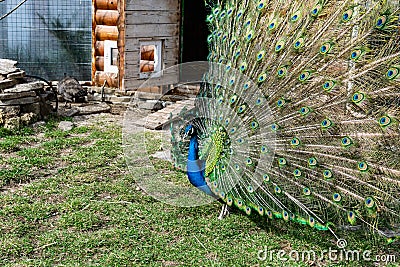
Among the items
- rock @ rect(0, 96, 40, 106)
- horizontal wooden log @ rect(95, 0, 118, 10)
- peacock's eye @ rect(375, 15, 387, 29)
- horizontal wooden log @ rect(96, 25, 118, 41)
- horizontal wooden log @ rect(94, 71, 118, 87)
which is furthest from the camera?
horizontal wooden log @ rect(94, 71, 118, 87)

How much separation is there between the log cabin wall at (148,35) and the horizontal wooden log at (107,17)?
1.69 ft

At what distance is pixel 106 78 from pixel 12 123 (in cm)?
250

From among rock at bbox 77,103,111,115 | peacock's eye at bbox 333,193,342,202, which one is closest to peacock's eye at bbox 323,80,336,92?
peacock's eye at bbox 333,193,342,202

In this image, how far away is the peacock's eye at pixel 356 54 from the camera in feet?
13.6

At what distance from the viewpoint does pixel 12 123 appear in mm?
7879

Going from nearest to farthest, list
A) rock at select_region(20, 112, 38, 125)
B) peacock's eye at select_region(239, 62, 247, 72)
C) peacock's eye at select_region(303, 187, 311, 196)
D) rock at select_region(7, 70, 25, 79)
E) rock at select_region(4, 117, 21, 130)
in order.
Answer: peacock's eye at select_region(303, 187, 311, 196) < peacock's eye at select_region(239, 62, 247, 72) < rock at select_region(4, 117, 21, 130) < rock at select_region(20, 112, 38, 125) < rock at select_region(7, 70, 25, 79)

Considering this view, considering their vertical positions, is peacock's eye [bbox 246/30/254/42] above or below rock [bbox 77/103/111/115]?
above

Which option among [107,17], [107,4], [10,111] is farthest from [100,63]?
[10,111]

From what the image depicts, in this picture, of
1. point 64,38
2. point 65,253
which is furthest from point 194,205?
point 64,38

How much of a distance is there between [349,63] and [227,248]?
1.83 meters

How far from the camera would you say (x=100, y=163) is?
676 cm

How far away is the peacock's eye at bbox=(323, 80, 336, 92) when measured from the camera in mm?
4258

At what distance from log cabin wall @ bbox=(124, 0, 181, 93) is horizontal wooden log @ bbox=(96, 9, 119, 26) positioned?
1.69ft

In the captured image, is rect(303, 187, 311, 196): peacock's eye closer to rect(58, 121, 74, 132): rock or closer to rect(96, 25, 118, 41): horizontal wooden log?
rect(58, 121, 74, 132): rock
